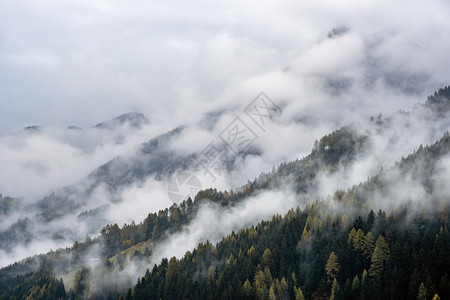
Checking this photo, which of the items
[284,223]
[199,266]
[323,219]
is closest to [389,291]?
[323,219]

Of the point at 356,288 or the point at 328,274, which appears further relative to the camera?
the point at 328,274

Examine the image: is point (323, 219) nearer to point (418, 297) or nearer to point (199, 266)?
point (199, 266)

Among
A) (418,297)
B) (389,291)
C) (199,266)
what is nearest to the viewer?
(418,297)

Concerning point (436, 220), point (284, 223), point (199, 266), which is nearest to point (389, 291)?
point (436, 220)

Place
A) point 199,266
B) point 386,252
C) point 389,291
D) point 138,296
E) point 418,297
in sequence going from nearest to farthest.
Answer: point 418,297 → point 389,291 → point 386,252 → point 138,296 → point 199,266

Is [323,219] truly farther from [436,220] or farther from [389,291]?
[389,291]

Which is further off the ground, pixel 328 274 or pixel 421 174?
pixel 421 174

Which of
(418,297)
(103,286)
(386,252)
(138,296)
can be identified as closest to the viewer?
(418,297)

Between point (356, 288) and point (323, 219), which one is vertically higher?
Result: point (323, 219)

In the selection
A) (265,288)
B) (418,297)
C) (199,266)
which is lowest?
(418,297)
